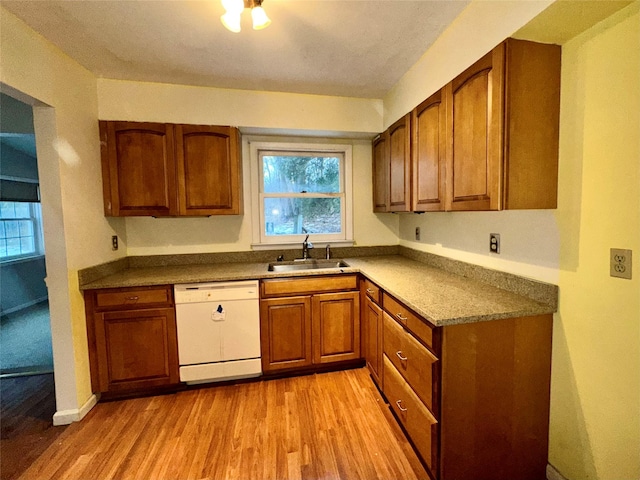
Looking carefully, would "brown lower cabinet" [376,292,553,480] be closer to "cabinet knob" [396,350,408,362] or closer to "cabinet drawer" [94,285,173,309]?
"cabinet knob" [396,350,408,362]

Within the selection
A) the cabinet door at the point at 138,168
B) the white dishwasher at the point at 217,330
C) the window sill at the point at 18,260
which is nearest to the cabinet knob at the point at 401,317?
the white dishwasher at the point at 217,330

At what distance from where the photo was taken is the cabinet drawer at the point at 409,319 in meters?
1.33

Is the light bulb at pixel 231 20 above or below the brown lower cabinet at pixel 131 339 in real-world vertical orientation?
above

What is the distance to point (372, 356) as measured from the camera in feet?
7.09

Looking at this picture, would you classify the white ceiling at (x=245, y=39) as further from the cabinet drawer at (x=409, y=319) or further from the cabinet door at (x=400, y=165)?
the cabinet drawer at (x=409, y=319)

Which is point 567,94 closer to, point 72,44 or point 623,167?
point 623,167

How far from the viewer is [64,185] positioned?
5.93ft

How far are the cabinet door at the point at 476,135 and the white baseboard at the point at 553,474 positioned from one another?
1.32 m

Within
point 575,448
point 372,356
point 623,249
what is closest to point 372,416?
point 372,356

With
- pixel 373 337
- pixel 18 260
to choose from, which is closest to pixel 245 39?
pixel 373 337

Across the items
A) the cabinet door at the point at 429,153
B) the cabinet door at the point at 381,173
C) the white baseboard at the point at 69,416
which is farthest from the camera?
the cabinet door at the point at 381,173

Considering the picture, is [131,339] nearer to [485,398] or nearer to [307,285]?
[307,285]

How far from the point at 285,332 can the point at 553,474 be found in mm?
1730

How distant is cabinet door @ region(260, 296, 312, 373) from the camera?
2242 mm
